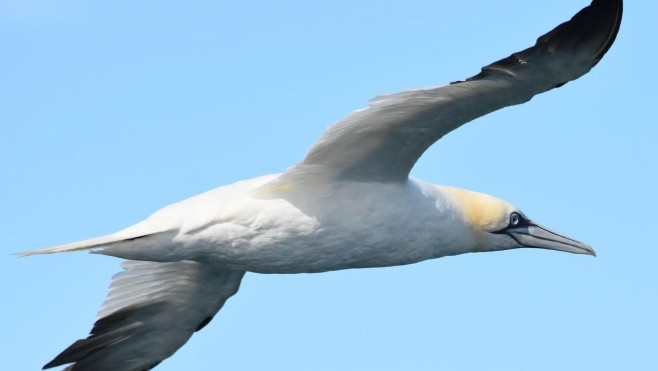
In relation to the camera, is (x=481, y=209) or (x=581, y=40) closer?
(x=581, y=40)

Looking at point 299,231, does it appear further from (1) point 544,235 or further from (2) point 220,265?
(1) point 544,235

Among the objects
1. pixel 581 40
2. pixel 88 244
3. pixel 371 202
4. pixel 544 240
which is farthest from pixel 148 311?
pixel 581 40

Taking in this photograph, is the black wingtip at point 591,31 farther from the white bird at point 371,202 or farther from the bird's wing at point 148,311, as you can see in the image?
the bird's wing at point 148,311

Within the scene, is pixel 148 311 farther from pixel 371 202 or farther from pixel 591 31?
pixel 591 31

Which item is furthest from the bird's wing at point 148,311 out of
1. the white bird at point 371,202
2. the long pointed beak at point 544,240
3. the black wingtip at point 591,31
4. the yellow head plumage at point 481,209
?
the black wingtip at point 591,31

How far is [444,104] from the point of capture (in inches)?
406

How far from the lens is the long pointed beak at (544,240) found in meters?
12.4

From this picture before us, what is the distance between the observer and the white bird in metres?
10.1

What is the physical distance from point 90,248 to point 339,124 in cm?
213

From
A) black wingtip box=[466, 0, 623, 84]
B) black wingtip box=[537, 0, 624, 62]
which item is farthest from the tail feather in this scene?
black wingtip box=[537, 0, 624, 62]

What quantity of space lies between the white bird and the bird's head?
1cm

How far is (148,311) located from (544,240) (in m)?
3.71

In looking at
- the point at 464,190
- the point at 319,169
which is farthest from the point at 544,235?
the point at 319,169

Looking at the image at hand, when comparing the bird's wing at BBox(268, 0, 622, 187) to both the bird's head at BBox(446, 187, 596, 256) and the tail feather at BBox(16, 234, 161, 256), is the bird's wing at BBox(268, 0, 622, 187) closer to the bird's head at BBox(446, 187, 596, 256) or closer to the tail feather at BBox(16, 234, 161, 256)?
the bird's head at BBox(446, 187, 596, 256)
